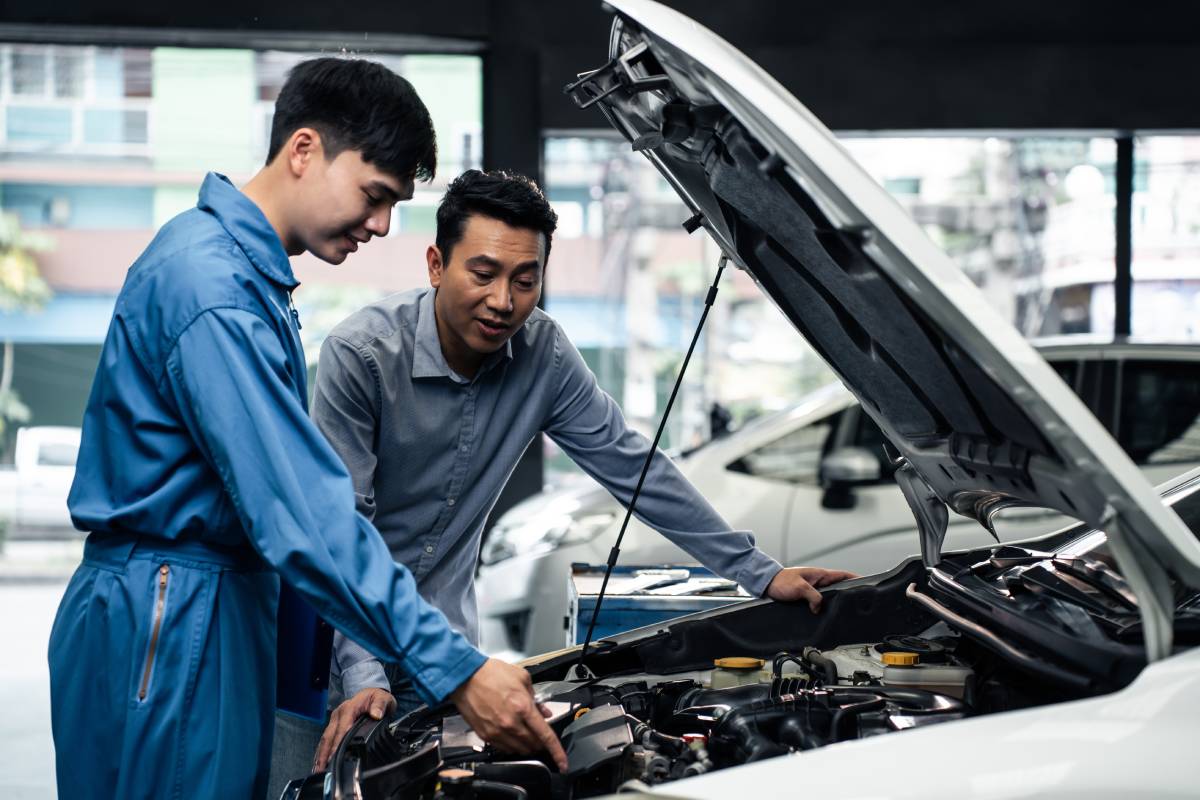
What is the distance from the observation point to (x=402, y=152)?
6.09 feet

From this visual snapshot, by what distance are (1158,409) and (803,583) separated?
3.19 metres

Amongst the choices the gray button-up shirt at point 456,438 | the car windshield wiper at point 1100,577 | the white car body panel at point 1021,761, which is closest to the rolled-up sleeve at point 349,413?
the gray button-up shirt at point 456,438

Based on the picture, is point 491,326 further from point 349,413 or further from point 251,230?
point 251,230

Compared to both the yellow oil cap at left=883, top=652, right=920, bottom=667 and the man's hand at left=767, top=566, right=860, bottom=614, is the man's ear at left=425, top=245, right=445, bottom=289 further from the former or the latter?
the yellow oil cap at left=883, top=652, right=920, bottom=667

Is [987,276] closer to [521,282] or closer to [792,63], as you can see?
[792,63]

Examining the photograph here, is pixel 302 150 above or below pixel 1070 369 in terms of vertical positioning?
above

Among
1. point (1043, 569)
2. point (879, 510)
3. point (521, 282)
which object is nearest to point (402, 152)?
point (521, 282)

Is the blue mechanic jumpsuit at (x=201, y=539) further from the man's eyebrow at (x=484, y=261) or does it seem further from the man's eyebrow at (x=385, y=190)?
the man's eyebrow at (x=484, y=261)

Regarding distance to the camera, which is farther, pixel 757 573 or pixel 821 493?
pixel 821 493

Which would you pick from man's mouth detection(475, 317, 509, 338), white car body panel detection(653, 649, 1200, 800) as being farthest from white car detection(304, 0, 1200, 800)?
man's mouth detection(475, 317, 509, 338)

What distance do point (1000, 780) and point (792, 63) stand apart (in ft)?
19.8

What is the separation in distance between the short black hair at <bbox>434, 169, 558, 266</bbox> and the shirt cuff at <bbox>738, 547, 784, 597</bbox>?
754mm

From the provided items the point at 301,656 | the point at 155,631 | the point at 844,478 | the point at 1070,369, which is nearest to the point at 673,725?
the point at 301,656

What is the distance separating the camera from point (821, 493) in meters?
5.09
